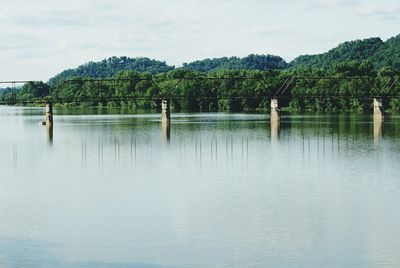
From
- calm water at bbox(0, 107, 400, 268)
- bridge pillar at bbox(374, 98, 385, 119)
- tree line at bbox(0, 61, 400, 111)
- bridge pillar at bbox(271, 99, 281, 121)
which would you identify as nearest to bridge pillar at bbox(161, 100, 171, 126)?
bridge pillar at bbox(271, 99, 281, 121)

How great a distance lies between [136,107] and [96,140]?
112064 mm

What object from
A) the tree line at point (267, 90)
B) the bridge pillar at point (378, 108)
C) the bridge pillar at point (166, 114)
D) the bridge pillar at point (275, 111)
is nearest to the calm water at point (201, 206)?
the bridge pillar at point (166, 114)

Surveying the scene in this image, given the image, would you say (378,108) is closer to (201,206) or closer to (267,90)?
(267,90)

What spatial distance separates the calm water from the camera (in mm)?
22594

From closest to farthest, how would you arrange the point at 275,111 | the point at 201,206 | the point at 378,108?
the point at 201,206
the point at 275,111
the point at 378,108

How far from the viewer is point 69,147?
196 feet

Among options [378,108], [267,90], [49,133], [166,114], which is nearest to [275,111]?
[378,108]

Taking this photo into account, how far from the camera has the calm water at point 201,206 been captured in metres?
22.6

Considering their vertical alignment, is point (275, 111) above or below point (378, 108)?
below

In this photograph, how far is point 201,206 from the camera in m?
30.6

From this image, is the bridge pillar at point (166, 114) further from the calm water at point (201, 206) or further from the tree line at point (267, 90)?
the calm water at point (201, 206)

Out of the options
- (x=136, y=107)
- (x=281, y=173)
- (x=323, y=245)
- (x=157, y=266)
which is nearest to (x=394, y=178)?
(x=281, y=173)

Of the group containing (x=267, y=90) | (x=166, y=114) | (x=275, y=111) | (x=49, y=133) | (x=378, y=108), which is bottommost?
(x=49, y=133)

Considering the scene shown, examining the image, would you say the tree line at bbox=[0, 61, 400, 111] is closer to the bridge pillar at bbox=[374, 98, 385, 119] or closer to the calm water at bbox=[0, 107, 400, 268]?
the bridge pillar at bbox=[374, 98, 385, 119]
